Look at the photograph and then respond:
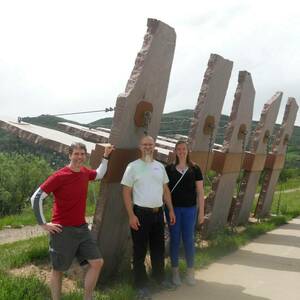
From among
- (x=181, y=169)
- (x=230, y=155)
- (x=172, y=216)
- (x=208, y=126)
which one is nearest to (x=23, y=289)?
(x=172, y=216)

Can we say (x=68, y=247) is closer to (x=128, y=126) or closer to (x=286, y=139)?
(x=128, y=126)

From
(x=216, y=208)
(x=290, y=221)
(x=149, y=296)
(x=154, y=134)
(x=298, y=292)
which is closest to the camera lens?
(x=149, y=296)

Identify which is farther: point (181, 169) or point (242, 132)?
point (242, 132)

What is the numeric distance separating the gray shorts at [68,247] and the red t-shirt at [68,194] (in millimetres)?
82

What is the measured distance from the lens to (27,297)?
4621 mm

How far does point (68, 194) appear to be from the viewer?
15.4ft

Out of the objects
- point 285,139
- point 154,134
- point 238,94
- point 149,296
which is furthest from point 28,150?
point 149,296

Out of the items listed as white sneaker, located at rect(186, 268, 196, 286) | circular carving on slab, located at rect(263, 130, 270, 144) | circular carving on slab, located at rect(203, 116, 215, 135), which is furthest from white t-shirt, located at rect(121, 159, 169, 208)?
circular carving on slab, located at rect(263, 130, 270, 144)

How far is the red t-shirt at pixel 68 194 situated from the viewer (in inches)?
182

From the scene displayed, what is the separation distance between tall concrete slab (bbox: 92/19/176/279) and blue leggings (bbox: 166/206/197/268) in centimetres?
61

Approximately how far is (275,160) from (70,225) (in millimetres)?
9597

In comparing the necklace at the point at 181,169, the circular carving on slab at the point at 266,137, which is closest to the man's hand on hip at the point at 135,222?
the necklace at the point at 181,169

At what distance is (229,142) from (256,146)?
2021 millimetres

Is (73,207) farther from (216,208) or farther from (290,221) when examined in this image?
(290,221)
